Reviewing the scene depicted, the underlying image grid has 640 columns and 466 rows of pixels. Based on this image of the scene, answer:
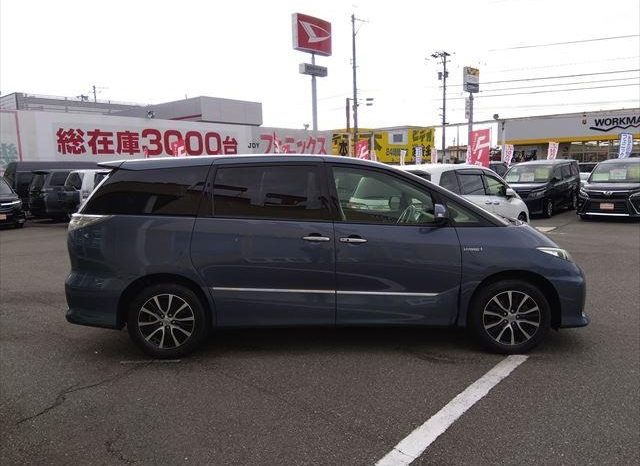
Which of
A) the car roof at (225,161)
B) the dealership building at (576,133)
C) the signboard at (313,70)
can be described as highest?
the signboard at (313,70)

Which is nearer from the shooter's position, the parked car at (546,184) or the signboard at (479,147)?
the parked car at (546,184)

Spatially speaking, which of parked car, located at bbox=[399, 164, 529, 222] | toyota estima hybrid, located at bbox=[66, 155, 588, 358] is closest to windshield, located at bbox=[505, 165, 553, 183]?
parked car, located at bbox=[399, 164, 529, 222]

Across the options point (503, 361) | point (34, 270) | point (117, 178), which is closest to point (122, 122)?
point (34, 270)

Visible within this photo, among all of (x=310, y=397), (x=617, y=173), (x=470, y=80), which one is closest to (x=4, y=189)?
(x=310, y=397)

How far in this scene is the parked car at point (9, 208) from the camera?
1552 centimetres

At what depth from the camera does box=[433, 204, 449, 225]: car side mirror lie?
4297 mm

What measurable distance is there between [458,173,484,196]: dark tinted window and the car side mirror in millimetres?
5221

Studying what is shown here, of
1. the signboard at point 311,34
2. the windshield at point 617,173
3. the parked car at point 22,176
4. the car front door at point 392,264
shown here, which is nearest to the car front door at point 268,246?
the car front door at point 392,264

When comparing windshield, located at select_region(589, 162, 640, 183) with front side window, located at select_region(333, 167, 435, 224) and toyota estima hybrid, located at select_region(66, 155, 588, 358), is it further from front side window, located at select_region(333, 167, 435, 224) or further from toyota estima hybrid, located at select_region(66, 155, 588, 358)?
front side window, located at select_region(333, 167, 435, 224)

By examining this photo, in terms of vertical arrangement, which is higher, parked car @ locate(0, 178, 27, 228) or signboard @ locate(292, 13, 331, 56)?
signboard @ locate(292, 13, 331, 56)

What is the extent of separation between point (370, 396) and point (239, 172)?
6.90ft

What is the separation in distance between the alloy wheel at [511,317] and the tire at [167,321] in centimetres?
241

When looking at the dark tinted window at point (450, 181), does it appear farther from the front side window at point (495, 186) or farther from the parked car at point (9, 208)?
the parked car at point (9, 208)

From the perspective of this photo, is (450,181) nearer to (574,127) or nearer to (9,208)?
(9,208)
